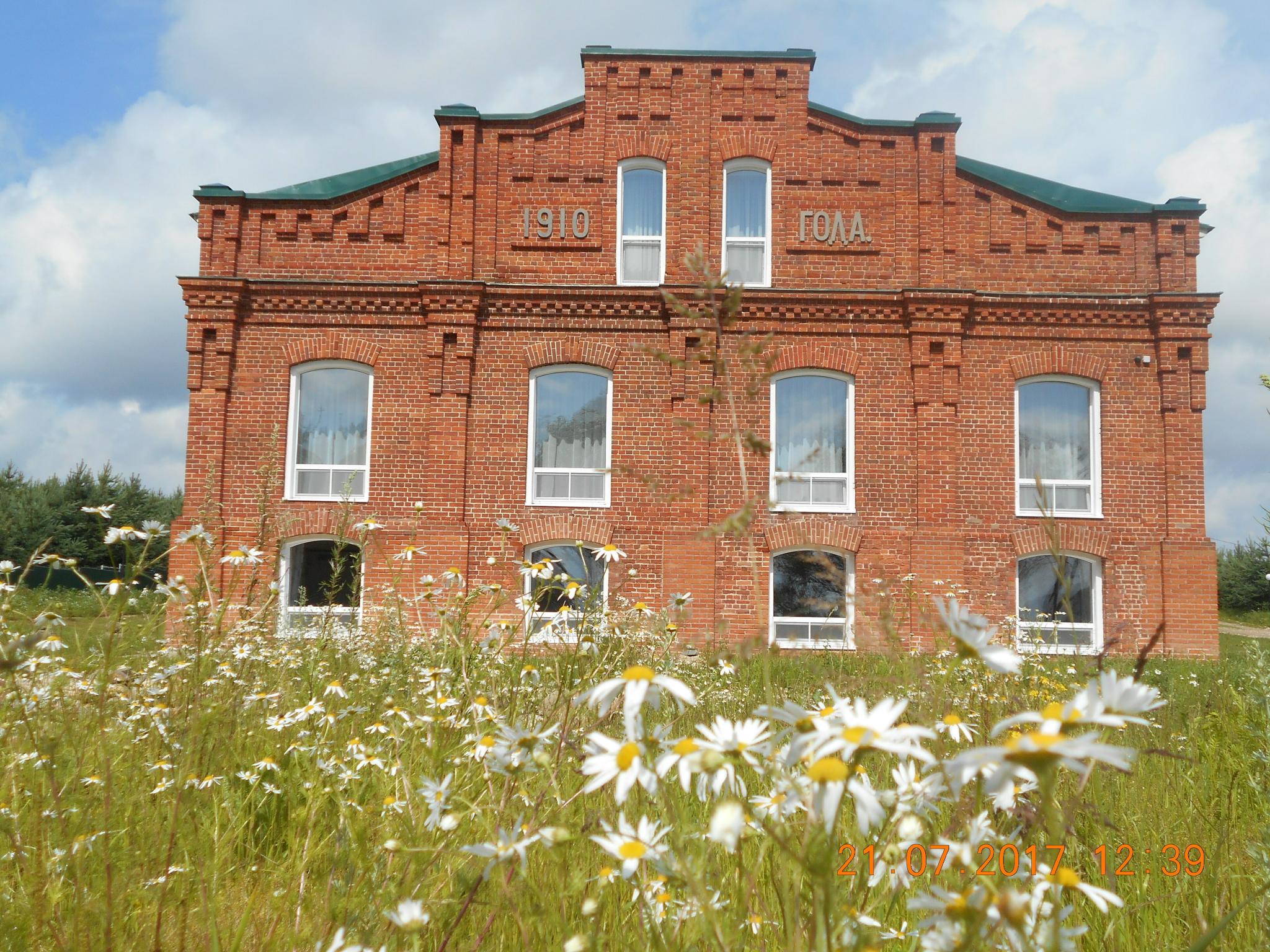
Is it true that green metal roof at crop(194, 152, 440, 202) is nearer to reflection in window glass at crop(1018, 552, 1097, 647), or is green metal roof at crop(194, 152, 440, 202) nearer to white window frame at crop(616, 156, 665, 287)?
white window frame at crop(616, 156, 665, 287)

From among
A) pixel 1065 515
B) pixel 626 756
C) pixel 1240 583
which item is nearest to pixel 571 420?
pixel 1065 515

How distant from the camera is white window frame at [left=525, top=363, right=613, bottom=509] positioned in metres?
12.6

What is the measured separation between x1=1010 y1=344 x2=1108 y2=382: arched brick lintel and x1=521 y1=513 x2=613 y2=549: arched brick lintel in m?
6.76

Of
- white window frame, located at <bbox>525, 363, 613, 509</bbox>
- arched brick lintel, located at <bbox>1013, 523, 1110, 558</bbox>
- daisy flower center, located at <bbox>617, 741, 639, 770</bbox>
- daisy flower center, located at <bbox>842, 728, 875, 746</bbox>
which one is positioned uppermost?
white window frame, located at <bbox>525, 363, 613, 509</bbox>

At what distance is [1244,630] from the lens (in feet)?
74.5

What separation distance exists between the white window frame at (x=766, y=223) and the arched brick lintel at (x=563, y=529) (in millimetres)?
4359

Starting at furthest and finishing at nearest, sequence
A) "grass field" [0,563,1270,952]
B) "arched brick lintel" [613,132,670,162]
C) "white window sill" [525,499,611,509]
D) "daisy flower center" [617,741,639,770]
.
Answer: "arched brick lintel" [613,132,670,162]
"white window sill" [525,499,611,509]
"grass field" [0,563,1270,952]
"daisy flower center" [617,741,639,770]

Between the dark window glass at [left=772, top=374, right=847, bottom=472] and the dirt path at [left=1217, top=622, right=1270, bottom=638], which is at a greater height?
the dark window glass at [left=772, top=374, right=847, bottom=472]

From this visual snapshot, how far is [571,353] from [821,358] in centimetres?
382

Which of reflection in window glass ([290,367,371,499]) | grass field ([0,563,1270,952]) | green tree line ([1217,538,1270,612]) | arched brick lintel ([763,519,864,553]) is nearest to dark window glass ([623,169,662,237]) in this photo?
reflection in window glass ([290,367,371,499])

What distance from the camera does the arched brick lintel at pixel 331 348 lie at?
1271 centimetres

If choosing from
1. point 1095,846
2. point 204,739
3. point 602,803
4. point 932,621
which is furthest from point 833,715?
point 204,739

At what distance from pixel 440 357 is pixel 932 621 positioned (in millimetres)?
11985

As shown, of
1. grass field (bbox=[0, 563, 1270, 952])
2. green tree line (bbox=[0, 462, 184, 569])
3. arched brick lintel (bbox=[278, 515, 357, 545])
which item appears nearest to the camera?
grass field (bbox=[0, 563, 1270, 952])
